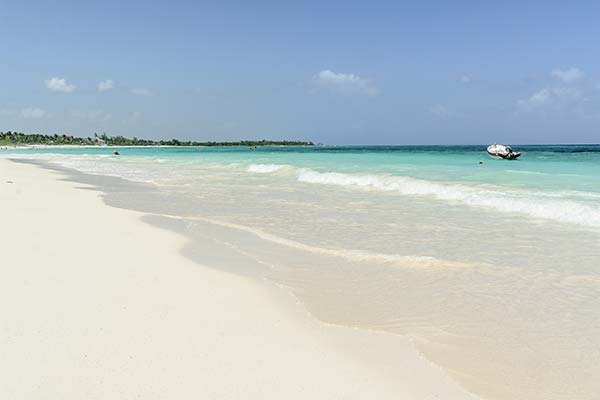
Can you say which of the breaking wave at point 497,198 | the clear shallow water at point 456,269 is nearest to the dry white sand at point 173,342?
the clear shallow water at point 456,269

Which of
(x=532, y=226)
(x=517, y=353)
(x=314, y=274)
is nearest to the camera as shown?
(x=517, y=353)

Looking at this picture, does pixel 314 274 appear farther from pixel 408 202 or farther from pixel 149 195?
pixel 149 195

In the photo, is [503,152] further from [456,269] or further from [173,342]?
[173,342]

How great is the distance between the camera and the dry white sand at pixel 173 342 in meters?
3.31

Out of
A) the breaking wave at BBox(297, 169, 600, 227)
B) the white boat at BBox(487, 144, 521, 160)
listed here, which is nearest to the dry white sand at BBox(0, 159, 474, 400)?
the breaking wave at BBox(297, 169, 600, 227)

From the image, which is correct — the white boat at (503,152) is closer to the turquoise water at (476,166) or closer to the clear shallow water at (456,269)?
the turquoise water at (476,166)

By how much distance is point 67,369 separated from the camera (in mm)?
3439

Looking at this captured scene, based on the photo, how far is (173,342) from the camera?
13.1ft

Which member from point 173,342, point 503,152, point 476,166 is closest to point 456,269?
point 173,342

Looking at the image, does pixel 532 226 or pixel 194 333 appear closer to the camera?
pixel 194 333

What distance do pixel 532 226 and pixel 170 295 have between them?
843cm

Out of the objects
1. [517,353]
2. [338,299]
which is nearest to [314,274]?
[338,299]

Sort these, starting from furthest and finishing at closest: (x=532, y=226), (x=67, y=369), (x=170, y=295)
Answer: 1. (x=532, y=226)
2. (x=170, y=295)
3. (x=67, y=369)

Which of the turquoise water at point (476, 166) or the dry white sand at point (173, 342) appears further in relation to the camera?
the turquoise water at point (476, 166)
